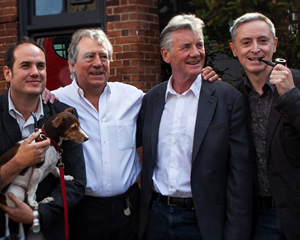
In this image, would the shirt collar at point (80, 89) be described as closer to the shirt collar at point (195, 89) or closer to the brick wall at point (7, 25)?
the shirt collar at point (195, 89)

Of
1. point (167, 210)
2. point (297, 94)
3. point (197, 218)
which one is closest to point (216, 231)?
point (197, 218)

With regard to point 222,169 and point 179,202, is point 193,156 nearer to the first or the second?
point 222,169

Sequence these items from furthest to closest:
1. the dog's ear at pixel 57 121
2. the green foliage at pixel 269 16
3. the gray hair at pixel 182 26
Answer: the green foliage at pixel 269 16
the gray hair at pixel 182 26
the dog's ear at pixel 57 121

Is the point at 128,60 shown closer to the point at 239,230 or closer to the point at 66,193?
the point at 66,193

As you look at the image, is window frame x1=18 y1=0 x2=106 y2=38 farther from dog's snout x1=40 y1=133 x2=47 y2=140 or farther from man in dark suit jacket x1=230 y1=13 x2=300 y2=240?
dog's snout x1=40 y1=133 x2=47 y2=140

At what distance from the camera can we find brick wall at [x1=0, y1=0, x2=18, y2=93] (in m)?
5.45

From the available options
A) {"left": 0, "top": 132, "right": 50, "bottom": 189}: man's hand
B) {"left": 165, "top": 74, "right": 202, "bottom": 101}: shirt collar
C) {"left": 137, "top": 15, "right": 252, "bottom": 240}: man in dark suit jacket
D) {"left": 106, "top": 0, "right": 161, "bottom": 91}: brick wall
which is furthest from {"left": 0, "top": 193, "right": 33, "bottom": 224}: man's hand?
{"left": 106, "top": 0, "right": 161, "bottom": 91}: brick wall

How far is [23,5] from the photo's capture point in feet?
18.0

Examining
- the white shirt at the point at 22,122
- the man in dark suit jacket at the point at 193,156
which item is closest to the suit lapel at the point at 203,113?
the man in dark suit jacket at the point at 193,156

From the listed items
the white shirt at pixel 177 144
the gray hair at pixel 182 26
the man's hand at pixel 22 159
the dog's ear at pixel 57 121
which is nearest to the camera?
the man's hand at pixel 22 159

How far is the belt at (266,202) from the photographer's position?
2.63 m

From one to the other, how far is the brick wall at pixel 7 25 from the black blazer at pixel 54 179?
3032 mm

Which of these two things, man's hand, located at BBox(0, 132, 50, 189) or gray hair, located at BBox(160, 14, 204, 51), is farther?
gray hair, located at BBox(160, 14, 204, 51)

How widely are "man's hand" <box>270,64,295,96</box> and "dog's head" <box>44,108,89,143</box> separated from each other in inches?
53.1
